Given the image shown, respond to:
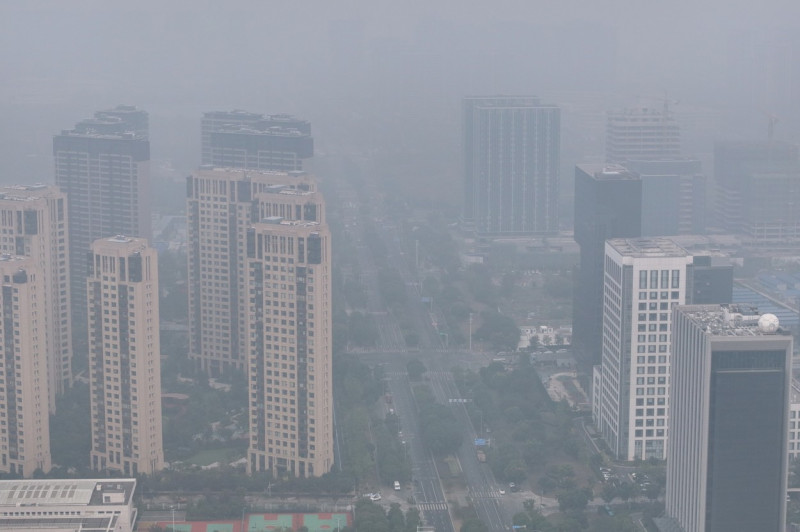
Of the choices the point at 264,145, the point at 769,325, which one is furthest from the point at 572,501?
the point at 264,145

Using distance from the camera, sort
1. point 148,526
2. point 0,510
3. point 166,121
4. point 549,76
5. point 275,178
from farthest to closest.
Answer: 1. point 549,76
2. point 166,121
3. point 275,178
4. point 148,526
5. point 0,510

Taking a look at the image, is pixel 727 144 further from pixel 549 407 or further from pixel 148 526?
pixel 148 526

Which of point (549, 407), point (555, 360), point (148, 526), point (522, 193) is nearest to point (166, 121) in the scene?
point (522, 193)

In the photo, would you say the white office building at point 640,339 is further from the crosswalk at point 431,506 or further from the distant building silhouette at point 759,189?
the distant building silhouette at point 759,189

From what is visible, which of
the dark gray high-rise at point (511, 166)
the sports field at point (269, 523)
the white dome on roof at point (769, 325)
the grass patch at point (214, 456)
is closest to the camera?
the white dome on roof at point (769, 325)

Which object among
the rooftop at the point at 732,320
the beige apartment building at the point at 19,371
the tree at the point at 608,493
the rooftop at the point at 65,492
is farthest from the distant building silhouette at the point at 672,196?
the rooftop at the point at 65,492

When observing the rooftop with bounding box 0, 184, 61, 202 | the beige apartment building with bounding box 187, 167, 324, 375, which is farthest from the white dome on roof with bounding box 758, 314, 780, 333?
the rooftop with bounding box 0, 184, 61, 202
